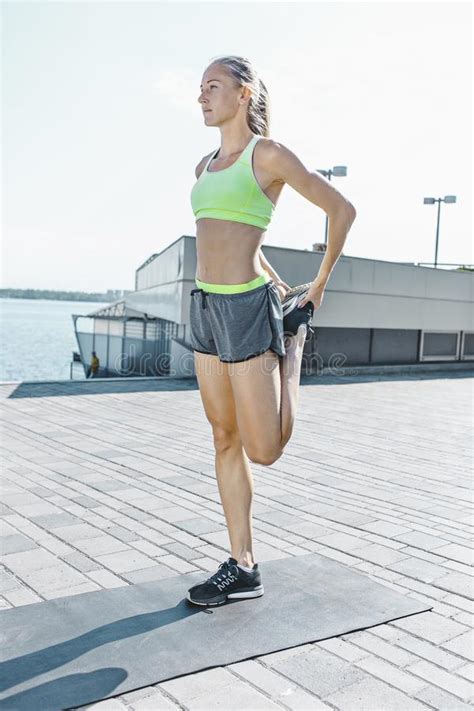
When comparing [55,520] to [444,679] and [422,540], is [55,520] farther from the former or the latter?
[444,679]

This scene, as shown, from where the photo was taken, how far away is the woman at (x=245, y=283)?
123 inches

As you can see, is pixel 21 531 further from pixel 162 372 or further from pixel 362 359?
pixel 362 359

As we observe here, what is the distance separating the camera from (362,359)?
16.6m

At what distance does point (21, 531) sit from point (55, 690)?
202 centimetres

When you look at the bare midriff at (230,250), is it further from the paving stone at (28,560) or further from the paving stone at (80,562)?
the paving stone at (28,560)

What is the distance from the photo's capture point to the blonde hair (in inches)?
125

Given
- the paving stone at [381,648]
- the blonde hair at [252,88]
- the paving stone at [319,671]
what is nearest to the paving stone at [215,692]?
the paving stone at [319,671]

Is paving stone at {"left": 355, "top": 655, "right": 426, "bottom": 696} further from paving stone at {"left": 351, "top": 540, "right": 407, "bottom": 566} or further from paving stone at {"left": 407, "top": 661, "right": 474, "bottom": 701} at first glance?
paving stone at {"left": 351, "top": 540, "right": 407, "bottom": 566}

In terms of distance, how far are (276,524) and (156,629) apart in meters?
1.84

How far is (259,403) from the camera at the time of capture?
313cm

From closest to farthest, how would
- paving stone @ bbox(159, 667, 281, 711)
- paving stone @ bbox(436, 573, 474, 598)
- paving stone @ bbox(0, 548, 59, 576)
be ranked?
paving stone @ bbox(159, 667, 281, 711)
paving stone @ bbox(436, 573, 474, 598)
paving stone @ bbox(0, 548, 59, 576)

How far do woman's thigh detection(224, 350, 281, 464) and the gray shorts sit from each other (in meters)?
0.05

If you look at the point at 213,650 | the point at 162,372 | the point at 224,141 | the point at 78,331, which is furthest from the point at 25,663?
the point at 78,331

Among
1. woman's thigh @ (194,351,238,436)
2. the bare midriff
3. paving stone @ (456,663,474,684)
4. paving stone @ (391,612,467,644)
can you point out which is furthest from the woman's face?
paving stone @ (456,663,474,684)
